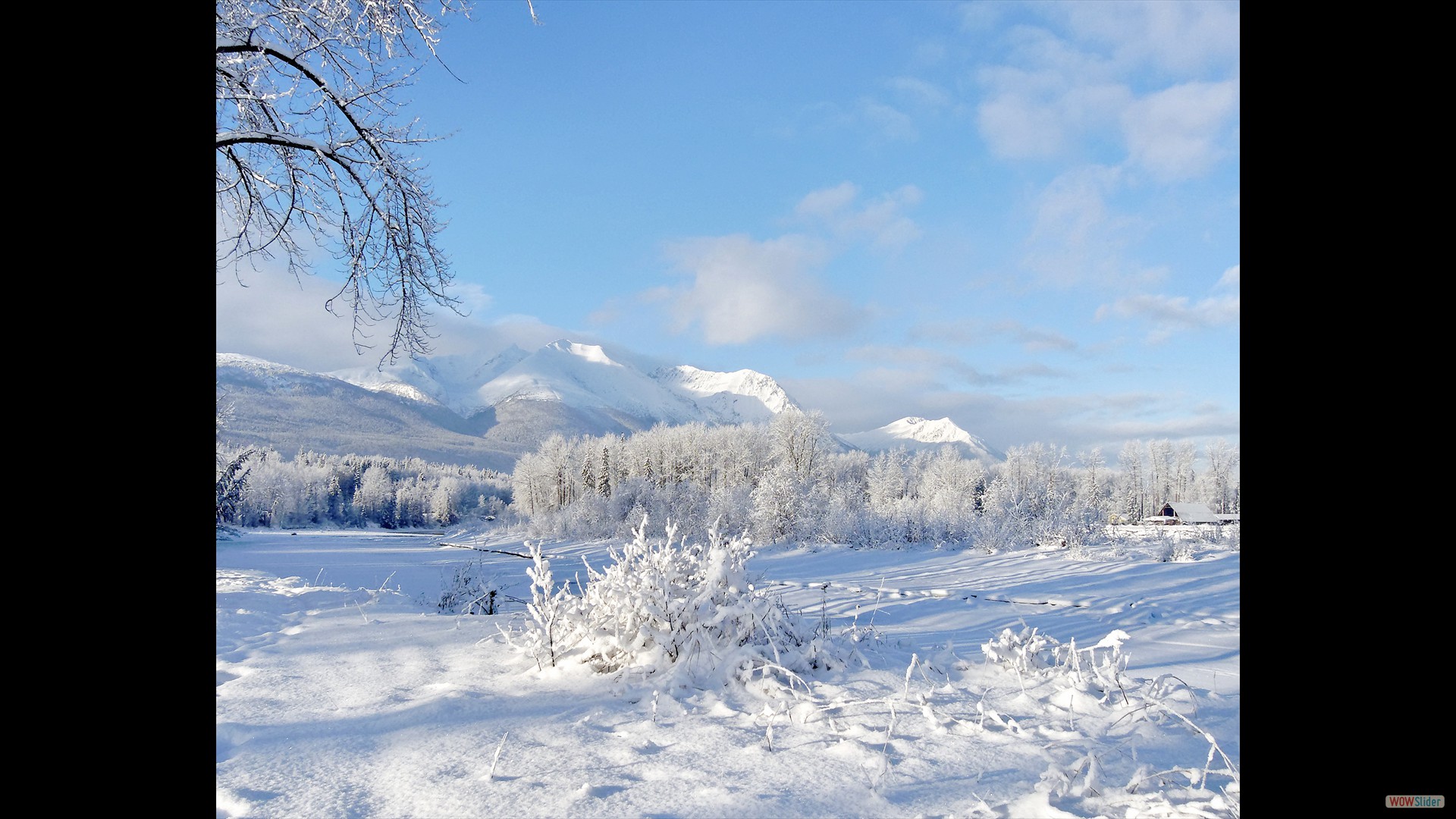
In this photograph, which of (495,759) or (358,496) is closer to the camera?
(495,759)

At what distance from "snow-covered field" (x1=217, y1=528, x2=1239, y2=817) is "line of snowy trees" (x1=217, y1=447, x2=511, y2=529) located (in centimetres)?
5575

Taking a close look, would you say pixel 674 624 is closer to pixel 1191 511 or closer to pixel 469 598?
pixel 469 598

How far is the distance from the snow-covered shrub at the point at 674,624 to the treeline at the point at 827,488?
1369cm

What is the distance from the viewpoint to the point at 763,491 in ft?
Result: 94.9

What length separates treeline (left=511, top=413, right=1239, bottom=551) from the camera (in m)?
23.8

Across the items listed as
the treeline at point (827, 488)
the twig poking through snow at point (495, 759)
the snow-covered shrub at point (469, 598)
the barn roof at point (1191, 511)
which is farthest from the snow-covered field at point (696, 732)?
the barn roof at point (1191, 511)
